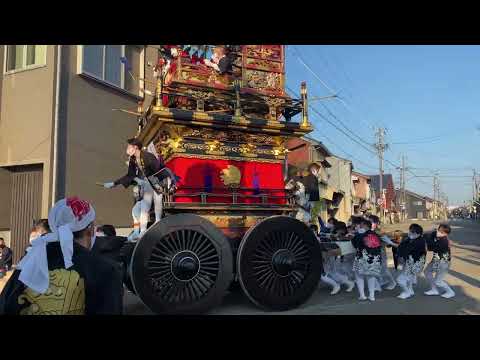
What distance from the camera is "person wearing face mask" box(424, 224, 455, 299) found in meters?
7.03

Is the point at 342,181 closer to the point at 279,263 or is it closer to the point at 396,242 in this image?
Result: the point at 396,242

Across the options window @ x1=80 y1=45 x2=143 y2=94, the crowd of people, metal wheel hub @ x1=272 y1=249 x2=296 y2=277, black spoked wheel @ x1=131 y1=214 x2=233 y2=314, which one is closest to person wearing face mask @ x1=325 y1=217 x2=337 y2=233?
the crowd of people

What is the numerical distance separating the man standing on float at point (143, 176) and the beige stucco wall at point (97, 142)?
5.19 metres

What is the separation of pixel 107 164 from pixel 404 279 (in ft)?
27.5

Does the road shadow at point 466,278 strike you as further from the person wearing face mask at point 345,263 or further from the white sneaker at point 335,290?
the white sneaker at point 335,290

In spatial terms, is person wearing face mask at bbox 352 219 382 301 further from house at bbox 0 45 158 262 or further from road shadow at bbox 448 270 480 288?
house at bbox 0 45 158 262

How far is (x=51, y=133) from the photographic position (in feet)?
33.7

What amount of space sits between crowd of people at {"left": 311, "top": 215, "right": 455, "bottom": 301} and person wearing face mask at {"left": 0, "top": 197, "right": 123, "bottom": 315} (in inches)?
201

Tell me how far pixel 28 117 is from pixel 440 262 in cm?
1015

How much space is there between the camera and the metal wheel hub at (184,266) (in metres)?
5.29

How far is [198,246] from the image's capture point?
Answer: 5480mm

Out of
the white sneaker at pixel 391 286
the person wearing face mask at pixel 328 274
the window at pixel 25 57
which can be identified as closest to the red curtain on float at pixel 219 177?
the person wearing face mask at pixel 328 274

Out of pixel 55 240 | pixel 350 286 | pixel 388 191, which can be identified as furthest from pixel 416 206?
pixel 55 240
